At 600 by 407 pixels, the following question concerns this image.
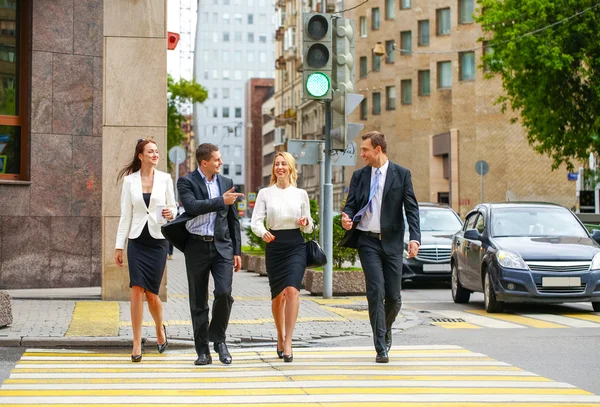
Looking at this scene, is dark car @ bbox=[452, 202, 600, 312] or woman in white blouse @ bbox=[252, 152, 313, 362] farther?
dark car @ bbox=[452, 202, 600, 312]

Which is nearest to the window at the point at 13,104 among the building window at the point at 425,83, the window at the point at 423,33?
the building window at the point at 425,83

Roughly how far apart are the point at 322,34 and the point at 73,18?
4581 millimetres

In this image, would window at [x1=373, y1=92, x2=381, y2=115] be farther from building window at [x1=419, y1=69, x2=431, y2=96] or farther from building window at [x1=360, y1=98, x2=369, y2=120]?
building window at [x1=419, y1=69, x2=431, y2=96]

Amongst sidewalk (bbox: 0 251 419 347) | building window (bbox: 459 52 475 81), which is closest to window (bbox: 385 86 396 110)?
building window (bbox: 459 52 475 81)

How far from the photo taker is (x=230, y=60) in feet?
554

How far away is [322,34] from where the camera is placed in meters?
16.1

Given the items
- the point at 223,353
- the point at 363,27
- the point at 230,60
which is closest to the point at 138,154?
the point at 223,353

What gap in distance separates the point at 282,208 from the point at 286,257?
434 mm

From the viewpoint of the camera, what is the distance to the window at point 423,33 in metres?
73.2

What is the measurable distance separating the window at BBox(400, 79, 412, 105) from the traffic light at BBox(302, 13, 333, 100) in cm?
5906

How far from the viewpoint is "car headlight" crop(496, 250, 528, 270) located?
1620cm

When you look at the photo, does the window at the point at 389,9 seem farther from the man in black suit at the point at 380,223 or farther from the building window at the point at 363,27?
the man in black suit at the point at 380,223

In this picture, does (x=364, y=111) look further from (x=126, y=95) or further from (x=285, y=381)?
(x=285, y=381)

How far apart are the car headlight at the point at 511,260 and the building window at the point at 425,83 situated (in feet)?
187
